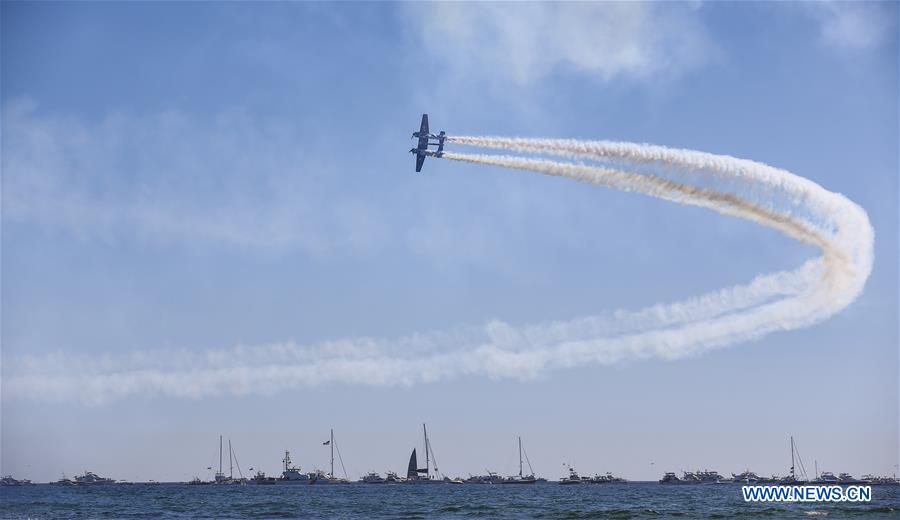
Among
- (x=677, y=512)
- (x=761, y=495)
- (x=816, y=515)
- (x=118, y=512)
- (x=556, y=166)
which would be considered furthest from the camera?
(x=761, y=495)

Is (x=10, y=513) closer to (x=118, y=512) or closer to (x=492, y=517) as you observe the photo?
(x=118, y=512)

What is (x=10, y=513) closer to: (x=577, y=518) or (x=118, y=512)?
(x=118, y=512)

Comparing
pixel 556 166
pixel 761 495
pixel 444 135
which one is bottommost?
pixel 761 495

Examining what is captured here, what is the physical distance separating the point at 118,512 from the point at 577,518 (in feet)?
167

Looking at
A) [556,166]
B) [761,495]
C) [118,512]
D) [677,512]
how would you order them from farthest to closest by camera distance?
[761,495] < [118,512] < [677,512] < [556,166]

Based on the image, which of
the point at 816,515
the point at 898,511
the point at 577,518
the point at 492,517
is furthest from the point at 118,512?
the point at 898,511

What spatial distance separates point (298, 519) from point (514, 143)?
39.9 meters

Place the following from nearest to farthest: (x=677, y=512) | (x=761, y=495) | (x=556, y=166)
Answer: (x=556, y=166), (x=677, y=512), (x=761, y=495)

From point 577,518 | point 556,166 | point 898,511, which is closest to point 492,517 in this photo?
point 577,518

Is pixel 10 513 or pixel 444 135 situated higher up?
pixel 444 135

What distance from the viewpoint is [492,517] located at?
279 feet

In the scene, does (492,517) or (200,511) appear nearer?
(492,517)

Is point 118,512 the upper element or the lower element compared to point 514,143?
lower

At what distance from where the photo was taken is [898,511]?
87.9 m
